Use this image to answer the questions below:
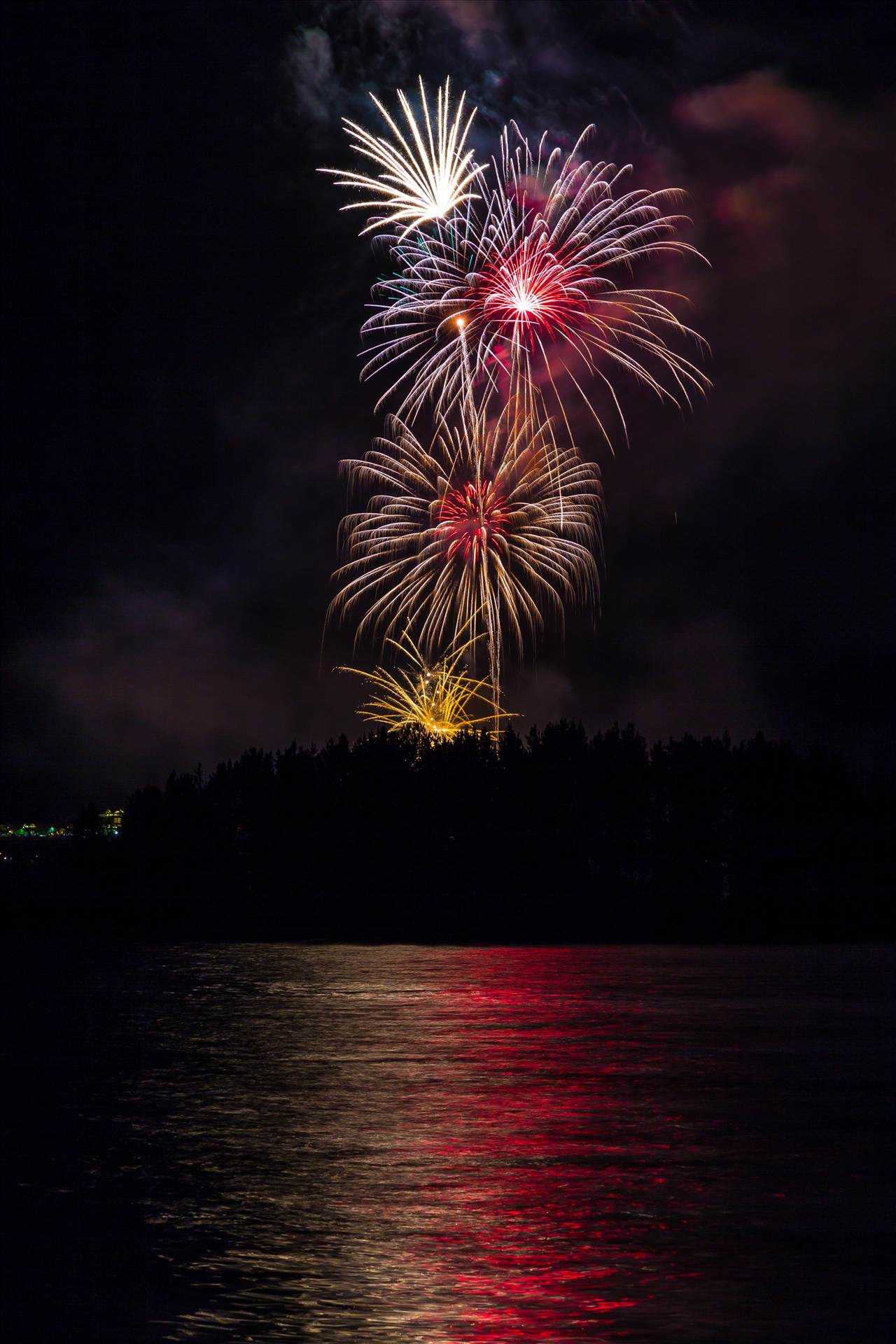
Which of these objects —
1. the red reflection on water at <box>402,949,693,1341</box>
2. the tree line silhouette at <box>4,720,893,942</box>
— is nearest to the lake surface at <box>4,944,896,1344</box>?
the red reflection on water at <box>402,949,693,1341</box>

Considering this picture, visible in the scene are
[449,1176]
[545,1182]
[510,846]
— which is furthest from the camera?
[510,846]

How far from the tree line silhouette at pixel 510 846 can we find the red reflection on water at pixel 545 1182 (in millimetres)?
60100

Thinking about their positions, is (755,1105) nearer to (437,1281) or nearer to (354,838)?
(437,1281)

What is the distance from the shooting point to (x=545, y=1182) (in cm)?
1551

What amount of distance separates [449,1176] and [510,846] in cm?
8012

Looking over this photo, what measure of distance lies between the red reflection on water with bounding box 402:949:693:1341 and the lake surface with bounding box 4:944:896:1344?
0.16ft

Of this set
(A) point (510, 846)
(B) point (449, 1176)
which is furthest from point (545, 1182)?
(A) point (510, 846)

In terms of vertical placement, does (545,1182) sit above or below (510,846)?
below

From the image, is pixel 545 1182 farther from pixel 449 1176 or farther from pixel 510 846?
pixel 510 846

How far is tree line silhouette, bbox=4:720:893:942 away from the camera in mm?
91000

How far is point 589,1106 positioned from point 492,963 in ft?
119

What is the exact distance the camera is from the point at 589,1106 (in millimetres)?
21078

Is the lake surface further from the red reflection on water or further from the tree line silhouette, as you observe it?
the tree line silhouette

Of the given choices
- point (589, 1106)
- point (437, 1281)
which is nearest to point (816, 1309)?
point (437, 1281)
